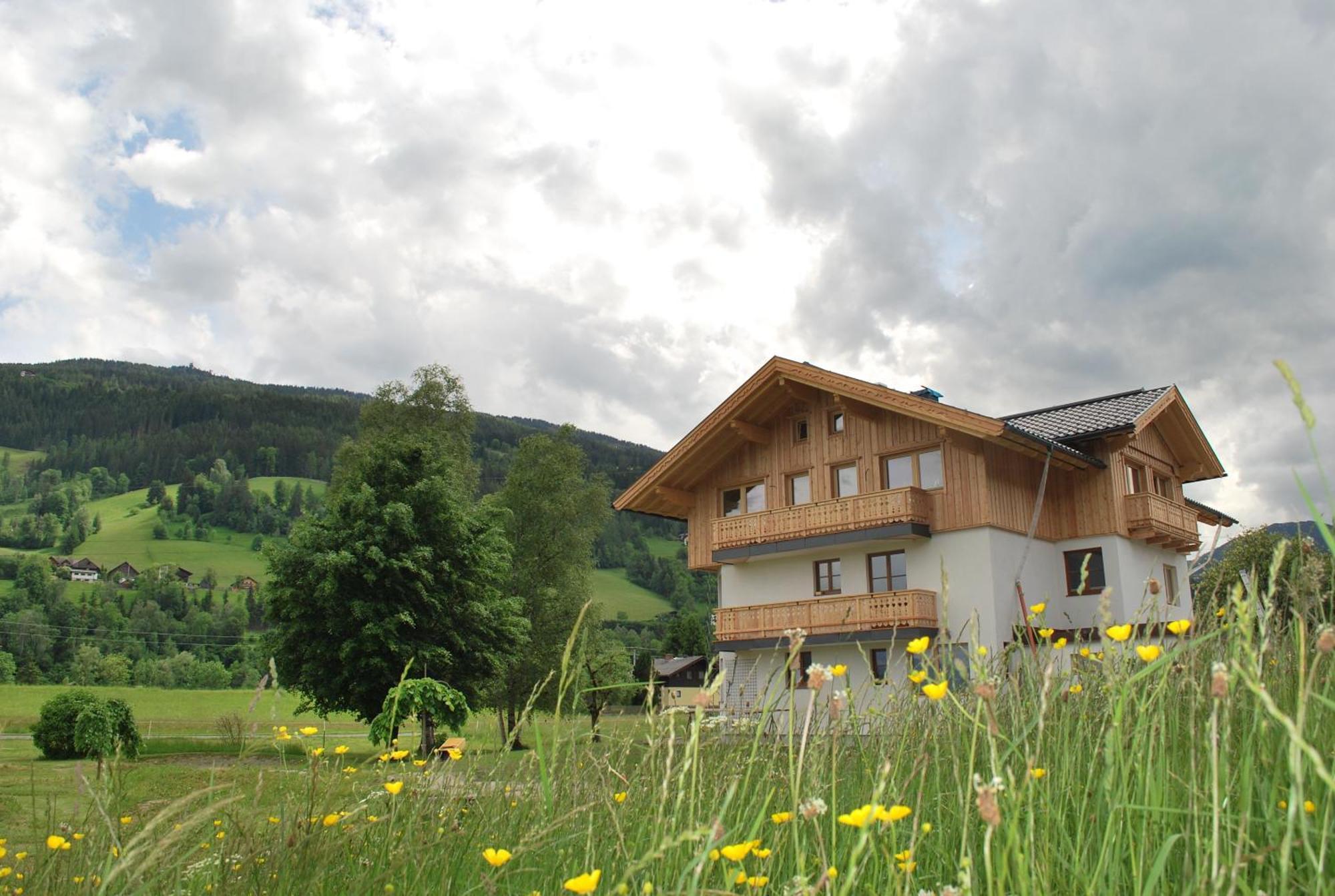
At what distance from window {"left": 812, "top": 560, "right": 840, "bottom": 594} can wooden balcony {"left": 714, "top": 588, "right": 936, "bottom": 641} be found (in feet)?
3.10

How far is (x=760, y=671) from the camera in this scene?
27812 millimetres

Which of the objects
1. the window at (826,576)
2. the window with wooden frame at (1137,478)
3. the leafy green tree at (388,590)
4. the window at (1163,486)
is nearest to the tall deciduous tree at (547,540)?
the leafy green tree at (388,590)

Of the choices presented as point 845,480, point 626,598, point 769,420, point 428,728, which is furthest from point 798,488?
point 626,598

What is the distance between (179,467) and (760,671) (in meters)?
156

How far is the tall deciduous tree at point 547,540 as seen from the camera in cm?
3741

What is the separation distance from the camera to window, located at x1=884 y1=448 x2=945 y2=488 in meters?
25.5

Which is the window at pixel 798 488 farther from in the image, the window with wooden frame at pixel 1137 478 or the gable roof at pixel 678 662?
the gable roof at pixel 678 662

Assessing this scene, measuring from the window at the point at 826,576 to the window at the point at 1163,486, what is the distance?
1013cm

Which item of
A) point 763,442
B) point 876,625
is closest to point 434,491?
point 763,442

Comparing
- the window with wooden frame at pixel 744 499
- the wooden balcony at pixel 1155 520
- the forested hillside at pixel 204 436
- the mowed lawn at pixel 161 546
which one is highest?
the forested hillside at pixel 204 436

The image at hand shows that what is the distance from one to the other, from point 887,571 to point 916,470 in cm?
278

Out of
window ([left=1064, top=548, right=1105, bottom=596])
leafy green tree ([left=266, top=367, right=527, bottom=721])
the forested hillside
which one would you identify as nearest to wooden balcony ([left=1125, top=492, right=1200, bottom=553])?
window ([left=1064, top=548, right=1105, bottom=596])

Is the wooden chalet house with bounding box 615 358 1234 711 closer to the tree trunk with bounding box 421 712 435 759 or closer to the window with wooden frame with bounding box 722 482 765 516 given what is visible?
the window with wooden frame with bounding box 722 482 765 516

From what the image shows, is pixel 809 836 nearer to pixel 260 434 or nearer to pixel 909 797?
pixel 909 797
